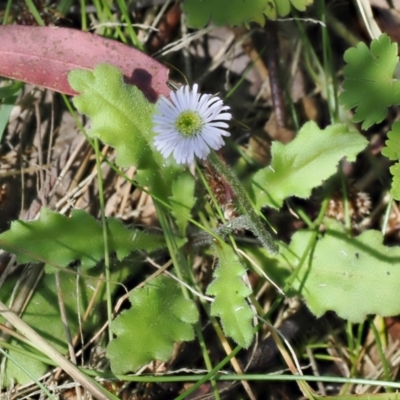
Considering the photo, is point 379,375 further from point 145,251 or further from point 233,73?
point 233,73

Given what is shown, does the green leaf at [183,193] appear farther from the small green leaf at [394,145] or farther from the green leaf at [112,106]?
the small green leaf at [394,145]

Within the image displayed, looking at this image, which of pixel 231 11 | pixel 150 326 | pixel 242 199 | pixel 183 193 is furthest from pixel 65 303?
pixel 231 11

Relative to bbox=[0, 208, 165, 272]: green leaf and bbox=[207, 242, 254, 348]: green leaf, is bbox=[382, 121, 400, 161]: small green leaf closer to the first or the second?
bbox=[207, 242, 254, 348]: green leaf

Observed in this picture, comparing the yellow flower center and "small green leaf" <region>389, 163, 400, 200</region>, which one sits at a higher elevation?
the yellow flower center

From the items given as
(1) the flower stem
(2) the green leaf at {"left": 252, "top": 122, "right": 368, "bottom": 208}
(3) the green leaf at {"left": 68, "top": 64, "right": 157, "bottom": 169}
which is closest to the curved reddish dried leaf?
(3) the green leaf at {"left": 68, "top": 64, "right": 157, "bottom": 169}

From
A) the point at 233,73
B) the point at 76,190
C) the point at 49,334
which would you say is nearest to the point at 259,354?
the point at 49,334
